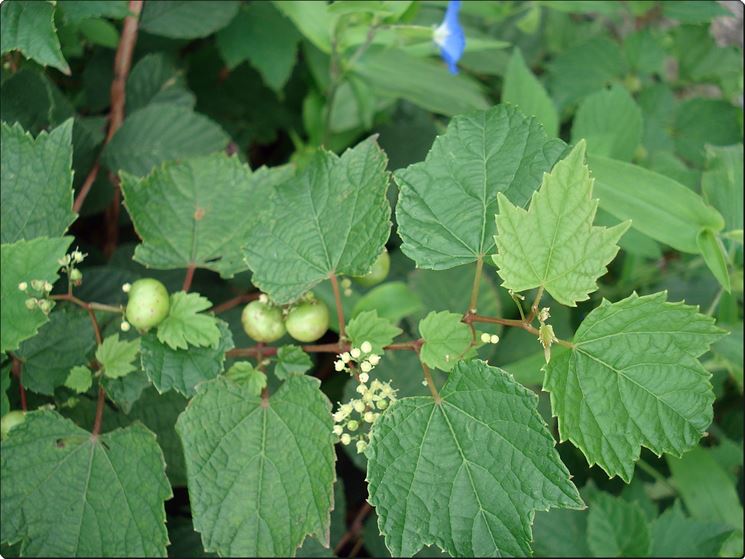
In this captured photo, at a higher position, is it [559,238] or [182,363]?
[559,238]

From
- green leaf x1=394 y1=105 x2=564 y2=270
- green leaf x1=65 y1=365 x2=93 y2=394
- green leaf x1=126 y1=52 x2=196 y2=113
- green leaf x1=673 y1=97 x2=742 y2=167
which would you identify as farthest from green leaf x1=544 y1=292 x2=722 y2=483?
green leaf x1=673 y1=97 x2=742 y2=167

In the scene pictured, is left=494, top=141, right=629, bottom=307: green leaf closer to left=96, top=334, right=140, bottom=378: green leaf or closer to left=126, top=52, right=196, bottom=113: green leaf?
left=96, top=334, right=140, bottom=378: green leaf

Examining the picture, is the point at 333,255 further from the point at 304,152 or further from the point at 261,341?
the point at 304,152

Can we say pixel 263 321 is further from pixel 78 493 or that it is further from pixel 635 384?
pixel 635 384

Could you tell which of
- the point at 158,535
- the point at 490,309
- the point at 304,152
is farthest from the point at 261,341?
the point at 304,152

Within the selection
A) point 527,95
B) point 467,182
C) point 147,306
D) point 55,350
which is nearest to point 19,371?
point 55,350

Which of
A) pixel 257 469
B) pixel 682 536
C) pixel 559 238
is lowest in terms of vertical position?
pixel 682 536

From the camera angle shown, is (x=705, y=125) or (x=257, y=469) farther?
(x=705, y=125)

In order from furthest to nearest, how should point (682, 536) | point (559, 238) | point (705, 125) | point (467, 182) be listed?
point (705, 125)
point (682, 536)
point (467, 182)
point (559, 238)
